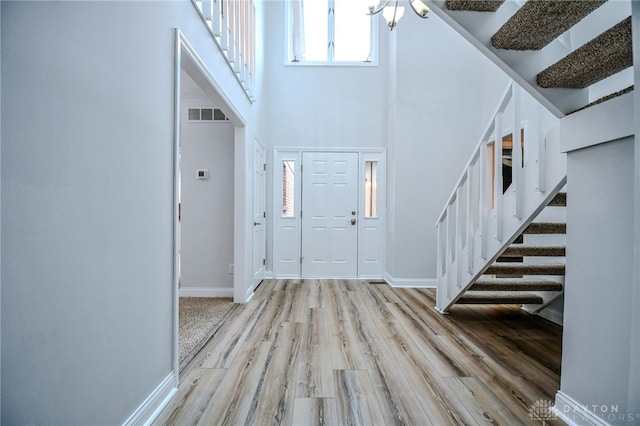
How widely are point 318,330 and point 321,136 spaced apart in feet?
10.6

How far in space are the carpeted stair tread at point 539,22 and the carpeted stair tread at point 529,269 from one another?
5.97ft

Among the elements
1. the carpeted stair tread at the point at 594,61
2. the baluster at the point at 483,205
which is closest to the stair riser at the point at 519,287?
the baluster at the point at 483,205

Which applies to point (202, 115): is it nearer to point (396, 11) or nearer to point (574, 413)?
point (396, 11)

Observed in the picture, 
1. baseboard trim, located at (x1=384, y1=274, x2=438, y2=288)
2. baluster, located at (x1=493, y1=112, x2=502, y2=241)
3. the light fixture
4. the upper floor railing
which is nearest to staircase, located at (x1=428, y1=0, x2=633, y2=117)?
baluster, located at (x1=493, y1=112, x2=502, y2=241)

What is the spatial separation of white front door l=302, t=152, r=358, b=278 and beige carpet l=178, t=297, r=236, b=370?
1784mm

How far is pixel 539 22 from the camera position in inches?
52.5

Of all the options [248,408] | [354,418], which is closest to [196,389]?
[248,408]

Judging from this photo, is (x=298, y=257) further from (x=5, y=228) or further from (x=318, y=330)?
(x=5, y=228)

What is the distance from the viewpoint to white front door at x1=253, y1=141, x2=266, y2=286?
4.21 m

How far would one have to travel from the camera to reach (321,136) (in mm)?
5137

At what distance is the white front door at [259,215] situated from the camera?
13.8ft

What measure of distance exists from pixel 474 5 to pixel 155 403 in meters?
2.38

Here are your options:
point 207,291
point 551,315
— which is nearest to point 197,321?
point 207,291

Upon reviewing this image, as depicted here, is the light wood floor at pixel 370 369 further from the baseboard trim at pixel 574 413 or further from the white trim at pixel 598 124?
the white trim at pixel 598 124
